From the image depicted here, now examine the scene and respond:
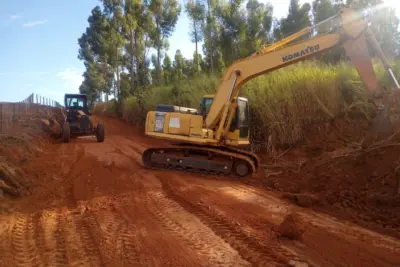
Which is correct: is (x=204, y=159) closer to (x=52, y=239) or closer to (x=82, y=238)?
(x=82, y=238)

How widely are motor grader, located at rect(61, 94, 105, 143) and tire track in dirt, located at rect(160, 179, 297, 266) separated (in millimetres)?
11281

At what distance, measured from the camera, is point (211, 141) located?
9.20 metres

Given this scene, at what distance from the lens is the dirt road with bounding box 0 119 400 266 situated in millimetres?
3763

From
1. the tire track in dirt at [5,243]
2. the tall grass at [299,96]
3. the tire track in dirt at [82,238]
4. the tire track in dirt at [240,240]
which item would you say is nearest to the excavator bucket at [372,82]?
the tall grass at [299,96]

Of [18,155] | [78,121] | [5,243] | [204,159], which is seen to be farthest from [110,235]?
[78,121]

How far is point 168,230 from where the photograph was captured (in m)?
4.70

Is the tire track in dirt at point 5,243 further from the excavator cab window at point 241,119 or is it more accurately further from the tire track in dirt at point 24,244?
the excavator cab window at point 241,119

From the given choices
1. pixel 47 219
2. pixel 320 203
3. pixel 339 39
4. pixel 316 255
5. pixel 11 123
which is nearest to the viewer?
pixel 316 255

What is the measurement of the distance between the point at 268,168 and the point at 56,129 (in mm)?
13514

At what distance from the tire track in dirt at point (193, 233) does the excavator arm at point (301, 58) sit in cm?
354

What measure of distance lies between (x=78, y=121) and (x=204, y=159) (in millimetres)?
9528

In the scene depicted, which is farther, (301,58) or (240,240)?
(301,58)

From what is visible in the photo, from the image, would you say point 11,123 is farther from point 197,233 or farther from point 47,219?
point 197,233

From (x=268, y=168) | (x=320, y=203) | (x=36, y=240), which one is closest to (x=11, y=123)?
(x=268, y=168)
